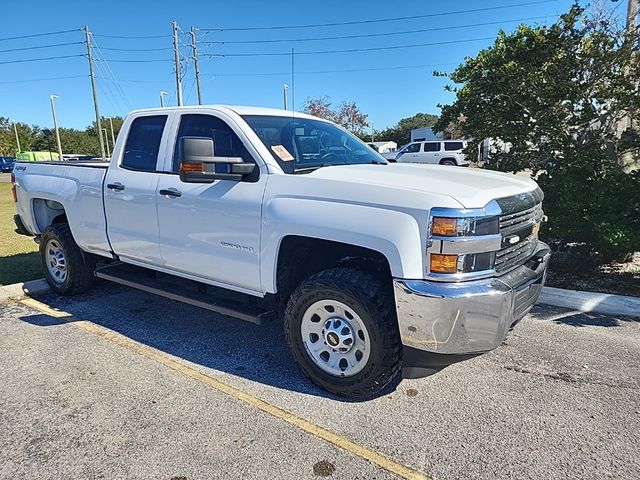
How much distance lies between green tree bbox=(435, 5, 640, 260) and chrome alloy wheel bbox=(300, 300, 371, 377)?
3561mm

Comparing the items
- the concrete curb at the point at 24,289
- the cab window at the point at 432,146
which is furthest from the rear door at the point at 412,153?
the concrete curb at the point at 24,289

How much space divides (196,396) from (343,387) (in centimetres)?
102

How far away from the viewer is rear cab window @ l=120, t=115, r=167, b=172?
4445 mm

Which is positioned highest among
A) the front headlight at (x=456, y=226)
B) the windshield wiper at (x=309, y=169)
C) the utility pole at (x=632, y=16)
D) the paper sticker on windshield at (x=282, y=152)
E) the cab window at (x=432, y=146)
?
the utility pole at (x=632, y=16)

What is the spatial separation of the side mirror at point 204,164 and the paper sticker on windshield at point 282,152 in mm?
244

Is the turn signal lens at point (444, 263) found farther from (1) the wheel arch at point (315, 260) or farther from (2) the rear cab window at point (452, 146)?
(2) the rear cab window at point (452, 146)

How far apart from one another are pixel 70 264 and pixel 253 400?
125 inches

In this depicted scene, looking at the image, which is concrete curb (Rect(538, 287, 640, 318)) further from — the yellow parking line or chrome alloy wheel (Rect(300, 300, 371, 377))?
the yellow parking line

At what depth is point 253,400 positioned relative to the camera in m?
3.33

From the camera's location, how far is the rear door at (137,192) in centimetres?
434

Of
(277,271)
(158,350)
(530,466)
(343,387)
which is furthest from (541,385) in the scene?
(158,350)

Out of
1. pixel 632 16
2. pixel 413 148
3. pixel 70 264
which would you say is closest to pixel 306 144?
pixel 70 264

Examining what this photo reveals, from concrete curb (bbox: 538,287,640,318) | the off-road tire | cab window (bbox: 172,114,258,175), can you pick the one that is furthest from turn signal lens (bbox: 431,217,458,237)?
the off-road tire

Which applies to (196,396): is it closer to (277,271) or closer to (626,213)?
(277,271)
